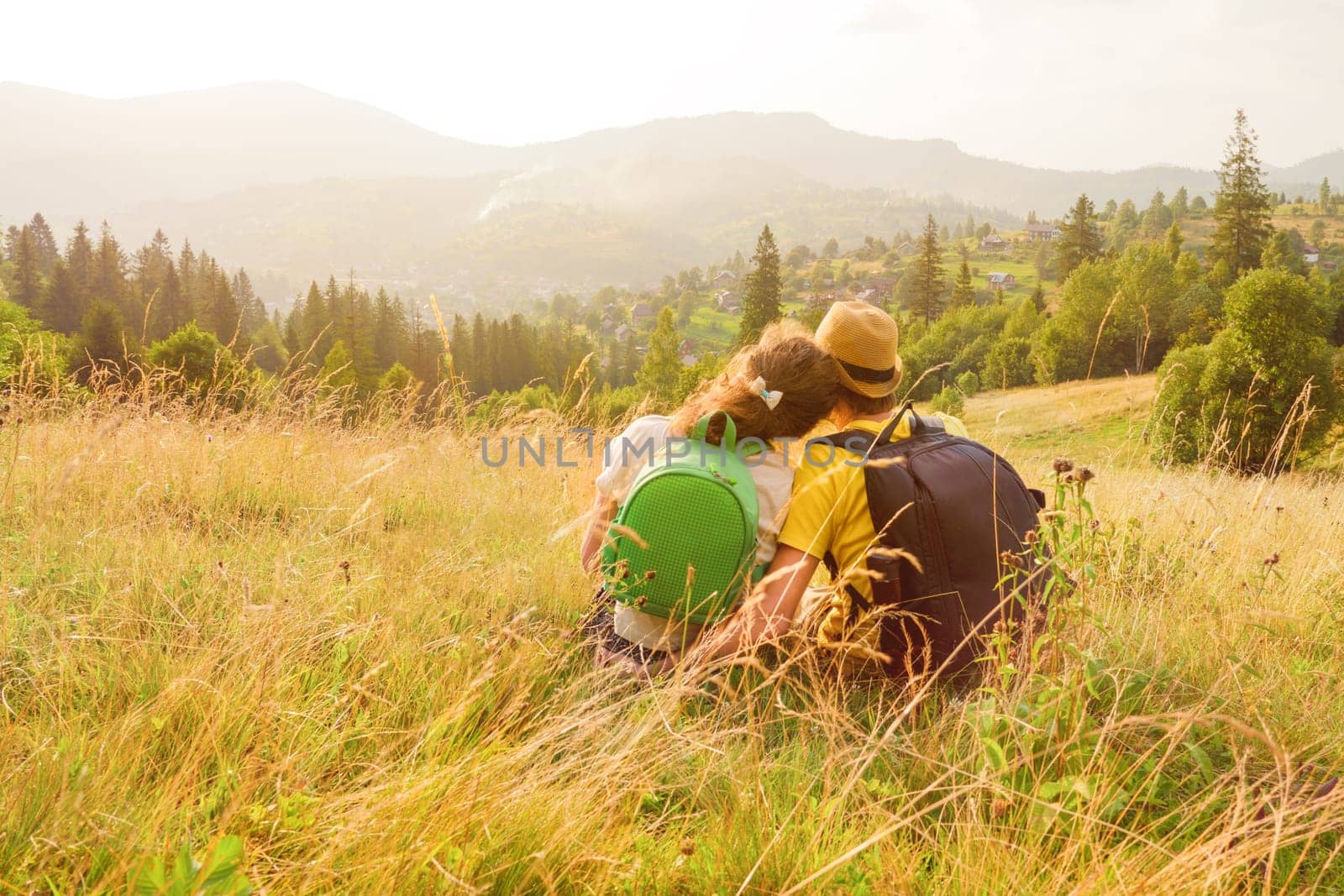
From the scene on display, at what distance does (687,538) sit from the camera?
236cm

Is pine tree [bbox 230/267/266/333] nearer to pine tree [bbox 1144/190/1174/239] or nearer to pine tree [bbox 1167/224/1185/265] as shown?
pine tree [bbox 1167/224/1185/265]

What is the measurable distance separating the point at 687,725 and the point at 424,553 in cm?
184

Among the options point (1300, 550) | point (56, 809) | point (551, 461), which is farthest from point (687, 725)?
point (551, 461)

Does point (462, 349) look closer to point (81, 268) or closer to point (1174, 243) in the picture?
point (81, 268)

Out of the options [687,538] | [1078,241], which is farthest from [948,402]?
[1078,241]

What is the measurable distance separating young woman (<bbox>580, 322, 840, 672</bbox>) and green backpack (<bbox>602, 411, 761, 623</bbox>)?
0.32 feet

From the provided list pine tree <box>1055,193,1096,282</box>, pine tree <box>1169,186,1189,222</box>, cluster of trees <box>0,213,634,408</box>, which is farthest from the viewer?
pine tree <box>1169,186,1189,222</box>

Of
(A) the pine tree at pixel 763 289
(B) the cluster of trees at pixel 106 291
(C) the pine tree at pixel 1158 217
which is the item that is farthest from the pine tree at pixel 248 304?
(C) the pine tree at pixel 1158 217

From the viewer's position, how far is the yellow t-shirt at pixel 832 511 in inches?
97.3

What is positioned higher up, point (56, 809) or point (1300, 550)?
point (56, 809)

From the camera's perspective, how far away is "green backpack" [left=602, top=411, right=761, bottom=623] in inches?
92.7

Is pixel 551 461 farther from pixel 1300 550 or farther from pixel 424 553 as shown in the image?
pixel 1300 550

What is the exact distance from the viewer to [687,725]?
2174 millimetres

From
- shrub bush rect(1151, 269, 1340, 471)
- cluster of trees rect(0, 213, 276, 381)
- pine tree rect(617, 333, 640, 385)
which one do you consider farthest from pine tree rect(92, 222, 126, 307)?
shrub bush rect(1151, 269, 1340, 471)
